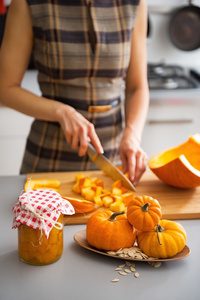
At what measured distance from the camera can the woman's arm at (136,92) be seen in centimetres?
146

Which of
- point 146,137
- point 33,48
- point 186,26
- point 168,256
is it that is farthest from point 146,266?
point 186,26

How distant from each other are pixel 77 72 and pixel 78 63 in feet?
0.11

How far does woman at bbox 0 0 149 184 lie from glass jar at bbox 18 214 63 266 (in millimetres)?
509

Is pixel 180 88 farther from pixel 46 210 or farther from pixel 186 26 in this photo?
pixel 46 210

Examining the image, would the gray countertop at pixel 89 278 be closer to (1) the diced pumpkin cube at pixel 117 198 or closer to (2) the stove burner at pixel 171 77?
(1) the diced pumpkin cube at pixel 117 198

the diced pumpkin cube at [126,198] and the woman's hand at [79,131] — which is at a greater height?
the woman's hand at [79,131]

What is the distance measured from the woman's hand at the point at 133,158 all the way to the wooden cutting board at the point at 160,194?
0.04 metres

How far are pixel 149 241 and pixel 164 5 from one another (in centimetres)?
229

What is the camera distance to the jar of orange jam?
855 mm

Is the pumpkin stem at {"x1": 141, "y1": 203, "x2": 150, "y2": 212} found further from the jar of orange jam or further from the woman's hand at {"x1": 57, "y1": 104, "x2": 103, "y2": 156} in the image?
the woman's hand at {"x1": 57, "y1": 104, "x2": 103, "y2": 156}

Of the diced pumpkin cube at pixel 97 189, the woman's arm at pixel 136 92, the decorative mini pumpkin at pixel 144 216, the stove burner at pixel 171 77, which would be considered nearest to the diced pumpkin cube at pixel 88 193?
the diced pumpkin cube at pixel 97 189

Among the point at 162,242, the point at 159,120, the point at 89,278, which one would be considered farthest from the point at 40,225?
the point at 159,120

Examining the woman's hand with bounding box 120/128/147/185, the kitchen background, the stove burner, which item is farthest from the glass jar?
the stove burner

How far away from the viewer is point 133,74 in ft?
5.55
